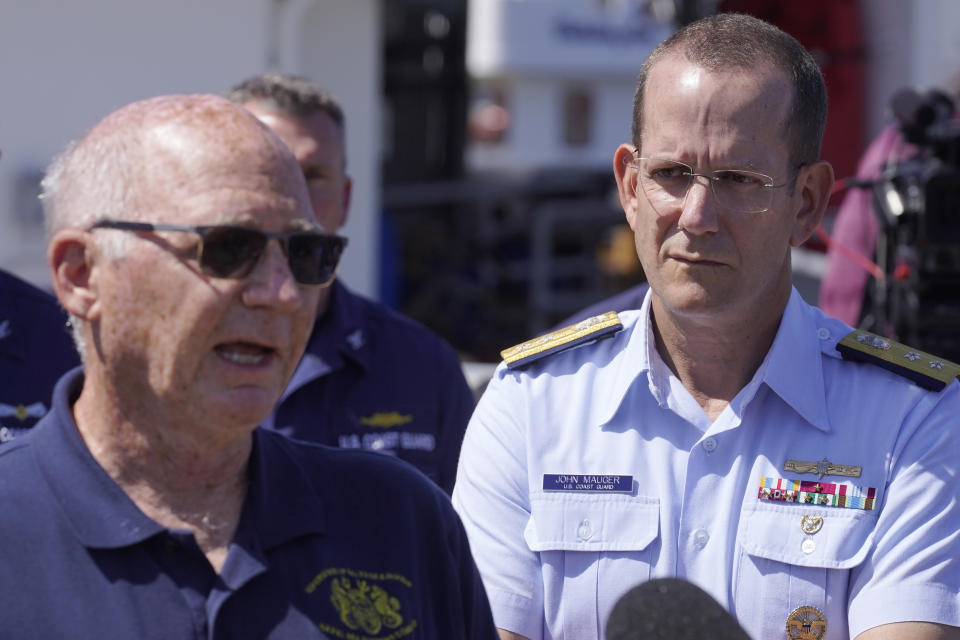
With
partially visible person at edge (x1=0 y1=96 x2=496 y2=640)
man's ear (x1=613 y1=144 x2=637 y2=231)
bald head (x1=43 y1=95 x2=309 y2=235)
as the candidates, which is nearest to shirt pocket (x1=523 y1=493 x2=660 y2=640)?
partially visible person at edge (x1=0 y1=96 x2=496 y2=640)

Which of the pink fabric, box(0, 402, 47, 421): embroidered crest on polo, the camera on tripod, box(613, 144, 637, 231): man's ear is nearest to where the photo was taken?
box(613, 144, 637, 231): man's ear

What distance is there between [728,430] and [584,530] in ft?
0.97

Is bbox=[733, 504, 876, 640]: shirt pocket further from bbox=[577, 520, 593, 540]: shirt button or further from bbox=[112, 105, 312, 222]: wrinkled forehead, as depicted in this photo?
bbox=[112, 105, 312, 222]: wrinkled forehead

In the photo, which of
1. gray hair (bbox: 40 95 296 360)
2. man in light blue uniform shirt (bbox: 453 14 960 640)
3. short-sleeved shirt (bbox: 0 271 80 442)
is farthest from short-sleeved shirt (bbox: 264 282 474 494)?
gray hair (bbox: 40 95 296 360)

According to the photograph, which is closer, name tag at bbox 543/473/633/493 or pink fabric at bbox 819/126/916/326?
name tag at bbox 543/473/633/493

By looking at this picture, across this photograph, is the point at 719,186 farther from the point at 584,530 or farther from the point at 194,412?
the point at 194,412

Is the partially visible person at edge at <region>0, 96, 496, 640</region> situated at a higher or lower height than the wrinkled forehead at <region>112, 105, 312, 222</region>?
lower

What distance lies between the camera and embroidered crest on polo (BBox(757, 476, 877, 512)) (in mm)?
2045

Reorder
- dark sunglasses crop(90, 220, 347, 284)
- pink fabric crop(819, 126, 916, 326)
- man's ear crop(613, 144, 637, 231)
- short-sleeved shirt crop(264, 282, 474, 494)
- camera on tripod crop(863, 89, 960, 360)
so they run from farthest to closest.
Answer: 1. pink fabric crop(819, 126, 916, 326)
2. camera on tripod crop(863, 89, 960, 360)
3. short-sleeved shirt crop(264, 282, 474, 494)
4. man's ear crop(613, 144, 637, 231)
5. dark sunglasses crop(90, 220, 347, 284)

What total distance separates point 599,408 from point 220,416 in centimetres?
80

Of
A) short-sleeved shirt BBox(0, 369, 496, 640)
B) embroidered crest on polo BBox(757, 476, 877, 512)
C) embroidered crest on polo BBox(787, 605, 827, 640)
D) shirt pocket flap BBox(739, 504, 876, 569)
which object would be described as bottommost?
embroidered crest on polo BBox(787, 605, 827, 640)

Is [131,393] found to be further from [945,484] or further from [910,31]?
[910,31]

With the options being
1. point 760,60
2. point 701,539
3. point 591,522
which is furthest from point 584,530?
point 760,60

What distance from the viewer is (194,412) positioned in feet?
5.43
